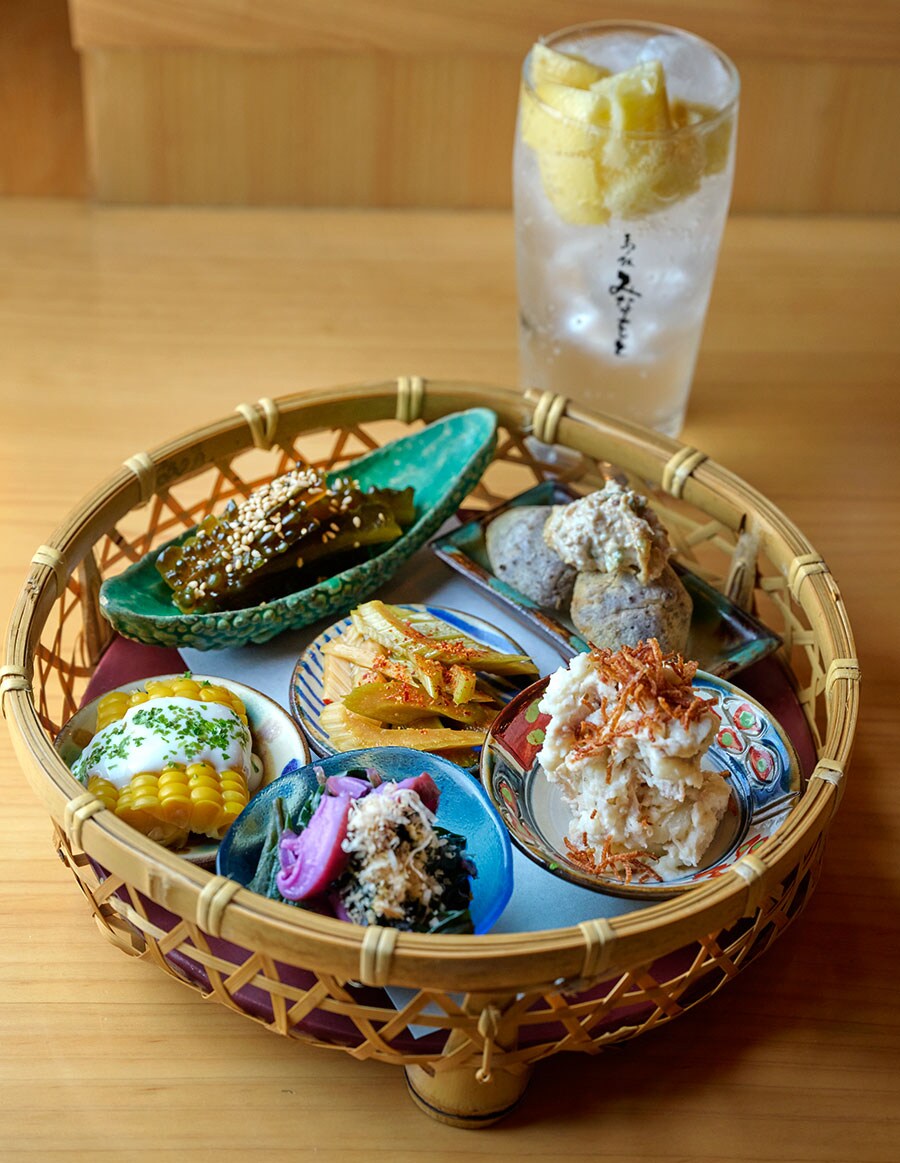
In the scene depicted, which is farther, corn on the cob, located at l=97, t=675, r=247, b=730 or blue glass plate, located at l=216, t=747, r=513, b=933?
corn on the cob, located at l=97, t=675, r=247, b=730

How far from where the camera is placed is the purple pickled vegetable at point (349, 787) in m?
0.80

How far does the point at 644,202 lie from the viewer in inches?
47.2

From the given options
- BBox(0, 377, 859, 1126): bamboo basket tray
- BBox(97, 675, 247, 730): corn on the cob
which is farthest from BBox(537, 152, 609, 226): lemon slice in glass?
BBox(97, 675, 247, 730): corn on the cob

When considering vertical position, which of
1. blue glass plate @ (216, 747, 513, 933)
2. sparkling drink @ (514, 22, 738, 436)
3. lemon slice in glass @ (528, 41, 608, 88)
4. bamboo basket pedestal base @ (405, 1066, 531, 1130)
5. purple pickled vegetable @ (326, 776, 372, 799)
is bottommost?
bamboo basket pedestal base @ (405, 1066, 531, 1130)

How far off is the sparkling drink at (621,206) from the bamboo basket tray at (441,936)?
25cm

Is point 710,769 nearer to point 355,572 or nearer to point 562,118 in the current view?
point 355,572

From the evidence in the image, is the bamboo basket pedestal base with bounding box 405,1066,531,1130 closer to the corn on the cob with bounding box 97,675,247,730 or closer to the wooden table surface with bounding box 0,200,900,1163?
the wooden table surface with bounding box 0,200,900,1163

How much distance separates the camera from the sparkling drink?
1174 millimetres

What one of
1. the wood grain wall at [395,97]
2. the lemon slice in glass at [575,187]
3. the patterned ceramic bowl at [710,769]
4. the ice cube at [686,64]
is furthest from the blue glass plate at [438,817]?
the wood grain wall at [395,97]

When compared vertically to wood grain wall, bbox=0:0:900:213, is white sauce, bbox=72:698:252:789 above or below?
below

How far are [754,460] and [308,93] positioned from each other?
747 mm

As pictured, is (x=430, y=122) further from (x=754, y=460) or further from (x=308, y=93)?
(x=754, y=460)

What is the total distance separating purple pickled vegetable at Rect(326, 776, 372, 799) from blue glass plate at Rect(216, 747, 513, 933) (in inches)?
1.1

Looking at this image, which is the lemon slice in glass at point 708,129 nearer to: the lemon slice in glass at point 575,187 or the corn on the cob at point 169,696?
the lemon slice in glass at point 575,187
